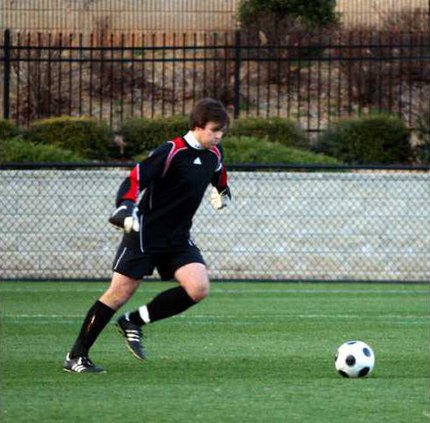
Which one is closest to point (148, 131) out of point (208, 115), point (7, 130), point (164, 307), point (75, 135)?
point (75, 135)

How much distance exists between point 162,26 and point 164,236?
19397 mm

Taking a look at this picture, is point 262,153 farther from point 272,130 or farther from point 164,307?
point 164,307

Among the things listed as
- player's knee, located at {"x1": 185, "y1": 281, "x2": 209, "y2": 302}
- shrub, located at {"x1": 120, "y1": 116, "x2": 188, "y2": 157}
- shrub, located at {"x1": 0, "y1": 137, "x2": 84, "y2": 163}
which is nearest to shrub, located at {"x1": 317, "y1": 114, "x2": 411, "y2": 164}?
shrub, located at {"x1": 120, "y1": 116, "x2": 188, "y2": 157}

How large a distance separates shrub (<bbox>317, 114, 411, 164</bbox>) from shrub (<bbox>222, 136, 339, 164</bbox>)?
1.61 m

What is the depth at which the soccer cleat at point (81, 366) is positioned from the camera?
325 inches

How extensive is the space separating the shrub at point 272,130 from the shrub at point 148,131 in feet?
3.06

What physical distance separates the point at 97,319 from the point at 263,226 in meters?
9.63

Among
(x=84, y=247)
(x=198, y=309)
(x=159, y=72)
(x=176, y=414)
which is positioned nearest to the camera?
(x=176, y=414)

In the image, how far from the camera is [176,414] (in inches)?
259

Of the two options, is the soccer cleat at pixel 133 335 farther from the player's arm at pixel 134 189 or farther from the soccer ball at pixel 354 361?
the soccer ball at pixel 354 361

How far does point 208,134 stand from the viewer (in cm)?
836

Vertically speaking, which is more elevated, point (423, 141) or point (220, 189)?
point (220, 189)

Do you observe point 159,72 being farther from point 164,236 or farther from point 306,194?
point 164,236

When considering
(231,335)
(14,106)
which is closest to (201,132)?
(231,335)
